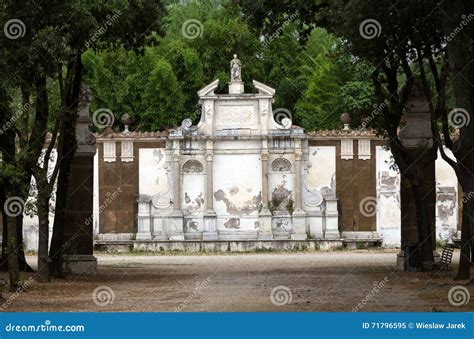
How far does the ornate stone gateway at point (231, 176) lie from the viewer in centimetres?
4578

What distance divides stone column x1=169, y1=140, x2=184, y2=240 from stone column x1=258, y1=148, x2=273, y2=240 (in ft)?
9.80

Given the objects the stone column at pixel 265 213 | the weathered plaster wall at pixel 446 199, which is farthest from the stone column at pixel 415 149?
the stone column at pixel 265 213

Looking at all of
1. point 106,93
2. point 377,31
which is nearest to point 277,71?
point 106,93

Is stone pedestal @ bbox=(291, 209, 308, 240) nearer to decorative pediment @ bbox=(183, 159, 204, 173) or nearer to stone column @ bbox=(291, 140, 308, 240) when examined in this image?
stone column @ bbox=(291, 140, 308, 240)

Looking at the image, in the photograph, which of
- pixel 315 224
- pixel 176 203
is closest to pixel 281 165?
pixel 315 224

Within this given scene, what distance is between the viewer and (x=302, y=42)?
32.3m

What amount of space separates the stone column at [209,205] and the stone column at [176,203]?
3.10 ft

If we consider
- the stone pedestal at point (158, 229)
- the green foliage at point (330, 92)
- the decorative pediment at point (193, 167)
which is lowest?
Answer: the stone pedestal at point (158, 229)

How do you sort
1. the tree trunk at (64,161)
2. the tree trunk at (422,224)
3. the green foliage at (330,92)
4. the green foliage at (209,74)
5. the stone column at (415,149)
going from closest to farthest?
the tree trunk at (64,161), the tree trunk at (422,224), the stone column at (415,149), the green foliage at (330,92), the green foliage at (209,74)

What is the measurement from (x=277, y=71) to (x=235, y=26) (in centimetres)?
345

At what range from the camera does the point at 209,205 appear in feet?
151

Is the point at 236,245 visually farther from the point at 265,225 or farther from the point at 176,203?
the point at 176,203

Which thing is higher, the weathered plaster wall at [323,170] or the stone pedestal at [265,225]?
the weathered plaster wall at [323,170]

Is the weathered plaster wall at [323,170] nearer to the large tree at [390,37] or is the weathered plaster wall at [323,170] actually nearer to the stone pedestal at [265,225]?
the stone pedestal at [265,225]
